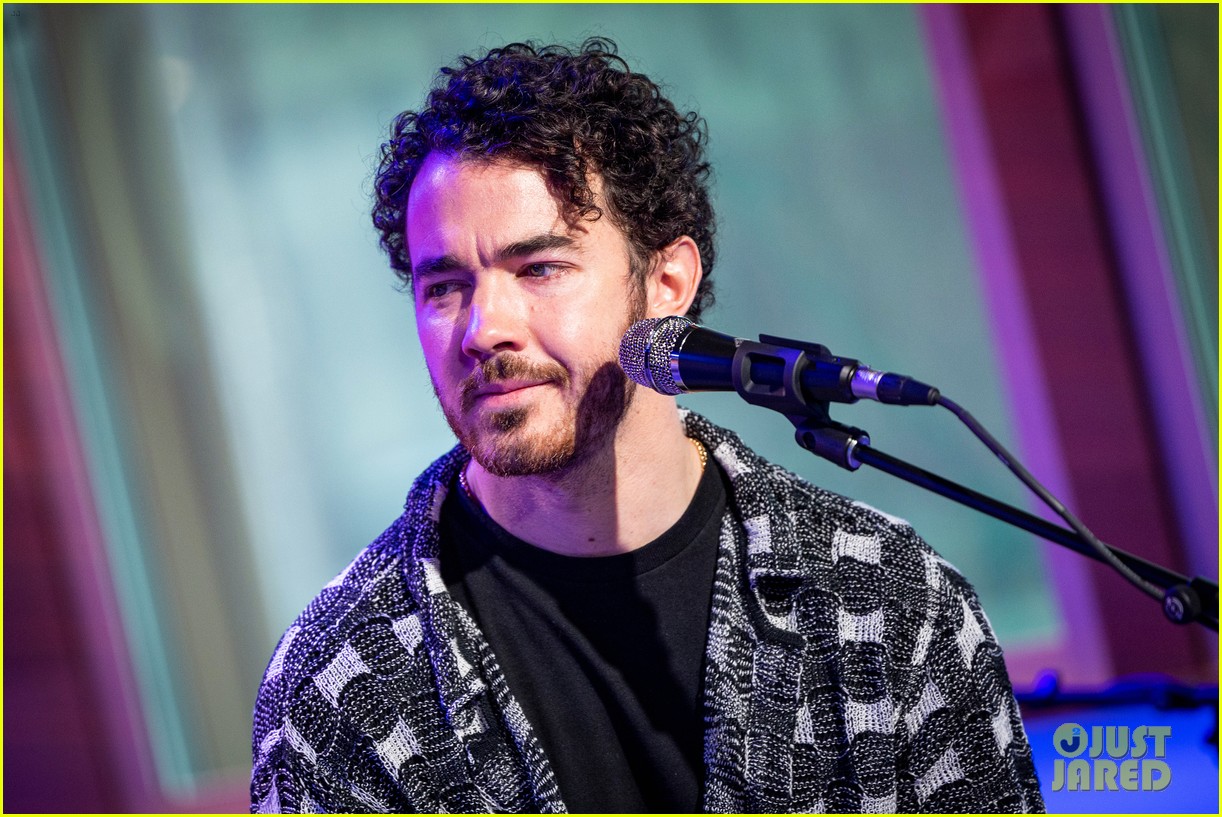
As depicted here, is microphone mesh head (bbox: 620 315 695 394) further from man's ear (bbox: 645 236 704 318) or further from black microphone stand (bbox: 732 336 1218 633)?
man's ear (bbox: 645 236 704 318)

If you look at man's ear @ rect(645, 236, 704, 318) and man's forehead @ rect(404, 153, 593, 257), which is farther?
man's ear @ rect(645, 236, 704, 318)

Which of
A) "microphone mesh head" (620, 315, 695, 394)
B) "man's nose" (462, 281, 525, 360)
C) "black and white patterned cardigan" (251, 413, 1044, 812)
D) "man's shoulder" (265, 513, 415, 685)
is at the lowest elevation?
"black and white patterned cardigan" (251, 413, 1044, 812)

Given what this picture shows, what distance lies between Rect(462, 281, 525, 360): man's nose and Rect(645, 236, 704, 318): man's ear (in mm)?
336

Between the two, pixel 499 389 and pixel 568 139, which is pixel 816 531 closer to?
pixel 499 389

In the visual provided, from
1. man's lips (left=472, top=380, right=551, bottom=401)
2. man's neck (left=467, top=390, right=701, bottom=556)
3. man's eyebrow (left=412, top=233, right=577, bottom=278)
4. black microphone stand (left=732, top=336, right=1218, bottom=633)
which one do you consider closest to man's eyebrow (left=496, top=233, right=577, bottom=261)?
man's eyebrow (left=412, top=233, right=577, bottom=278)

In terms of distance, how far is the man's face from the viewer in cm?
184

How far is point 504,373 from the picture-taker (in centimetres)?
183

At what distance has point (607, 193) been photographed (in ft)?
6.73

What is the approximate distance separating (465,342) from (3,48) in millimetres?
3236

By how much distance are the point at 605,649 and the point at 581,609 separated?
0.08 m

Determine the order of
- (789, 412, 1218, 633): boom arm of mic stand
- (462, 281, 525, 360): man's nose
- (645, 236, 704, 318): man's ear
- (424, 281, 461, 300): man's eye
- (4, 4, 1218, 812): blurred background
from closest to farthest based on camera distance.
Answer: (789, 412, 1218, 633): boom arm of mic stand, (462, 281, 525, 360): man's nose, (424, 281, 461, 300): man's eye, (645, 236, 704, 318): man's ear, (4, 4, 1218, 812): blurred background

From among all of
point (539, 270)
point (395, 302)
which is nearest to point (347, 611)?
point (539, 270)

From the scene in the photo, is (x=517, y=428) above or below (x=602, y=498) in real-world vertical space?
above

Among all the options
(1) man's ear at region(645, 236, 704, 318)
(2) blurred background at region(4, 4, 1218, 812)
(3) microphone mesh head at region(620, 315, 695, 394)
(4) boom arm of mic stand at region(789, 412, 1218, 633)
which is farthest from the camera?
(2) blurred background at region(4, 4, 1218, 812)
